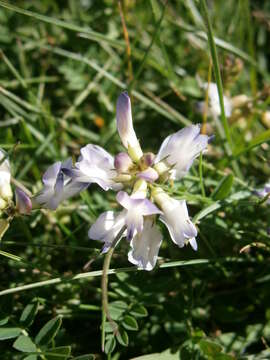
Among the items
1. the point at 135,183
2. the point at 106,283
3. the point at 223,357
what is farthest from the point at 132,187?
the point at 223,357

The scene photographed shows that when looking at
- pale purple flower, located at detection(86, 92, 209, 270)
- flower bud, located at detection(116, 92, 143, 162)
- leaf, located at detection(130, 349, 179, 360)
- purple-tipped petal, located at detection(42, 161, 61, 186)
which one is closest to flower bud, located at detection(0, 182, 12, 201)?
purple-tipped petal, located at detection(42, 161, 61, 186)

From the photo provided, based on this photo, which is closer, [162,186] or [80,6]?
[162,186]

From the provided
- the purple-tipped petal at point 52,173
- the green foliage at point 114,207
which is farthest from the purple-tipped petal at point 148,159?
the purple-tipped petal at point 52,173

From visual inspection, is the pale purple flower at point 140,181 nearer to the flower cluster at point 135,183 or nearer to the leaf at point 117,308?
the flower cluster at point 135,183

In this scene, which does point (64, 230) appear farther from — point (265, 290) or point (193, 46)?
point (193, 46)

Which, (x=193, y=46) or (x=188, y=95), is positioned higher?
(x=193, y=46)

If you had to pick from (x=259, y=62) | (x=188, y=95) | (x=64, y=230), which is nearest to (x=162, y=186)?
(x=64, y=230)
